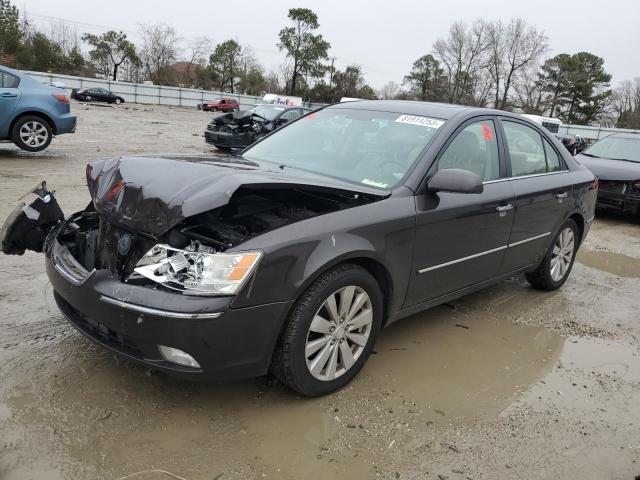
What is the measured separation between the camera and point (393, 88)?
8181cm

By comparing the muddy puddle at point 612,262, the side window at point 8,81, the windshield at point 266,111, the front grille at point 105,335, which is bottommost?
the muddy puddle at point 612,262

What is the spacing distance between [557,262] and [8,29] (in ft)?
194

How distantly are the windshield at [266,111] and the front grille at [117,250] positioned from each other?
1241 cm

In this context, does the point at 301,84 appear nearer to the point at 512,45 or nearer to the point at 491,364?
the point at 512,45

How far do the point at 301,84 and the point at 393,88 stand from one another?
17451 millimetres

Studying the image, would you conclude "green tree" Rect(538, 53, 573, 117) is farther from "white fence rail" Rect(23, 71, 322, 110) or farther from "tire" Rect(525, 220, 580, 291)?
"tire" Rect(525, 220, 580, 291)

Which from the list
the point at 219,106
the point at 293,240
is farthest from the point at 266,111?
the point at 219,106

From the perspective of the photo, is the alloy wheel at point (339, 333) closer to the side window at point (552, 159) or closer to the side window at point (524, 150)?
the side window at point (524, 150)

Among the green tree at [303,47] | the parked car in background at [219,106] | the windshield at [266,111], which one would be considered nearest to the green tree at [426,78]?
the green tree at [303,47]

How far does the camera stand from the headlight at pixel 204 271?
2.45m

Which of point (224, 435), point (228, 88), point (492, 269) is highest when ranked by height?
point (228, 88)

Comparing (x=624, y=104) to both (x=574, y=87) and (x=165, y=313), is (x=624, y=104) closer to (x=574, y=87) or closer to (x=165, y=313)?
(x=574, y=87)

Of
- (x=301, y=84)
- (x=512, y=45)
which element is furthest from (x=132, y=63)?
(x=512, y=45)

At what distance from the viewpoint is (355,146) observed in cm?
374
